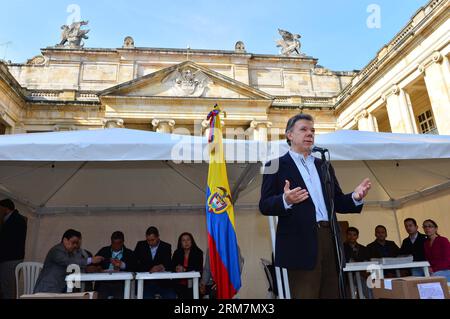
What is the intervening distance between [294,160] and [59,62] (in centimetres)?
2318

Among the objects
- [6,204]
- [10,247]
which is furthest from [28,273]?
[6,204]

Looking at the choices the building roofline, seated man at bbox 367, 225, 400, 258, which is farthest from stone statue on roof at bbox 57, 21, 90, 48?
seated man at bbox 367, 225, 400, 258

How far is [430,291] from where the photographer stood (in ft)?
8.75

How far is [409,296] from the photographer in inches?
104

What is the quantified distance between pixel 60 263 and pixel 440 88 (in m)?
14.0

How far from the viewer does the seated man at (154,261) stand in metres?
4.76

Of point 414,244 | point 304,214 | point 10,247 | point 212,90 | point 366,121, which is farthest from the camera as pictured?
point 212,90

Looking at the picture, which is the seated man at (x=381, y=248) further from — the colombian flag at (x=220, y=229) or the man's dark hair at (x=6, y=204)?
the man's dark hair at (x=6, y=204)

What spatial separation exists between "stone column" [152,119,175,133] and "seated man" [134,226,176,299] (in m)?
14.2

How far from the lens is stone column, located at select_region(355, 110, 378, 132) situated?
1714 centimetres

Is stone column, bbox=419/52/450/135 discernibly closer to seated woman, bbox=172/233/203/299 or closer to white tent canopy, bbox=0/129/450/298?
white tent canopy, bbox=0/129/450/298

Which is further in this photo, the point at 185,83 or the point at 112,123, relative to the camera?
the point at 185,83

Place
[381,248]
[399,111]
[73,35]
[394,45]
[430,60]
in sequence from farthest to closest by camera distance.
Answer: [73,35] → [399,111] → [394,45] → [430,60] → [381,248]

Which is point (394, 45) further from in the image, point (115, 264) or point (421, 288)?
point (115, 264)
